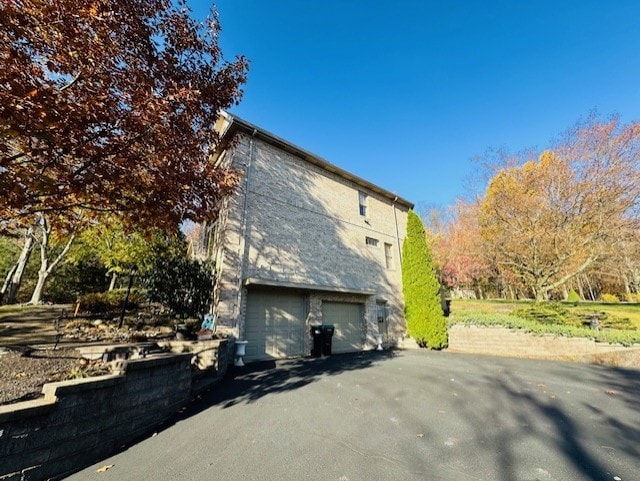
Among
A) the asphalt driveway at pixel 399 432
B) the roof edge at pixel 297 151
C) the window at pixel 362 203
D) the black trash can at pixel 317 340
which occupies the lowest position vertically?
the asphalt driveway at pixel 399 432

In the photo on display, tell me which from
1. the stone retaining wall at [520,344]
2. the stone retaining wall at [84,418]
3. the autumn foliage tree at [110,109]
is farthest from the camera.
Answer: the stone retaining wall at [520,344]

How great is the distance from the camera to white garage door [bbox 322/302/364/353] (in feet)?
37.7

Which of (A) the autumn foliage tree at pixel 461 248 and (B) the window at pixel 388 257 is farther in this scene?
(A) the autumn foliage tree at pixel 461 248

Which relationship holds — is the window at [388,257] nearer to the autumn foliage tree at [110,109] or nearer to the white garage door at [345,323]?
the white garage door at [345,323]

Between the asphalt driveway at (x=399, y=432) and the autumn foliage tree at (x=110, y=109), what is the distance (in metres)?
3.87

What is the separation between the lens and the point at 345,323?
1202cm

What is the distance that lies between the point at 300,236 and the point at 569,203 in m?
15.2

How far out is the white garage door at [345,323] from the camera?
11492mm

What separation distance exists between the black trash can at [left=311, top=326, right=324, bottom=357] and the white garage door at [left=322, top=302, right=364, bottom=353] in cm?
94

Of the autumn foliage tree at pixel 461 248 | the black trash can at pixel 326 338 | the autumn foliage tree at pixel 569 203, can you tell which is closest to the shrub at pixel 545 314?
the autumn foliage tree at pixel 569 203

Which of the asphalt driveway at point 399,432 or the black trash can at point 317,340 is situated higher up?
the black trash can at point 317,340

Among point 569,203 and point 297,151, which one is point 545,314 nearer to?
point 569,203

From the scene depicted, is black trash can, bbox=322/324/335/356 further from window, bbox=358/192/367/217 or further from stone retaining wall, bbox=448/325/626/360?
window, bbox=358/192/367/217

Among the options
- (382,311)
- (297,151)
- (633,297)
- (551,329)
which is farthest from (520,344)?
(633,297)
